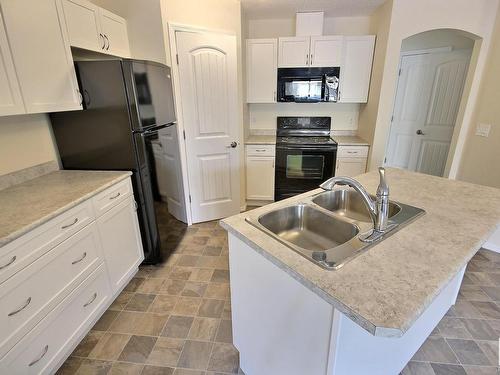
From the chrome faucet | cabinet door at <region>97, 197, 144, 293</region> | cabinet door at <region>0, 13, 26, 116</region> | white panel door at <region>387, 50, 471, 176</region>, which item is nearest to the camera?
Result: the chrome faucet

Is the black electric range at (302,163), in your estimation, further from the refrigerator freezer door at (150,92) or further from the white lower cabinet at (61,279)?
the white lower cabinet at (61,279)

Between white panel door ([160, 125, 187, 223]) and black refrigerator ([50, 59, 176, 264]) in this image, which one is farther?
white panel door ([160, 125, 187, 223])

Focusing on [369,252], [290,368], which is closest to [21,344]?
[290,368]

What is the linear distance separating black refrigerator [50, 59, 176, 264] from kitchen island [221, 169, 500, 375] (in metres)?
1.23

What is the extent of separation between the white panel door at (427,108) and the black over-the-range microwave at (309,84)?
52.9 inches

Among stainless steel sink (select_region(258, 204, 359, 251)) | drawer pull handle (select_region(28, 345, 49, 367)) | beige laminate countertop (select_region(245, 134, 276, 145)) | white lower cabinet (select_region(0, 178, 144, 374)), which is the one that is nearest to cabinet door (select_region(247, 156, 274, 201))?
beige laminate countertop (select_region(245, 134, 276, 145))

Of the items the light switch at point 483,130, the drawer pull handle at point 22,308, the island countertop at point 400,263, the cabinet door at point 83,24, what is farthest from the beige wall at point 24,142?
the light switch at point 483,130

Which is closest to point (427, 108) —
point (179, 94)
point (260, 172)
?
point (260, 172)

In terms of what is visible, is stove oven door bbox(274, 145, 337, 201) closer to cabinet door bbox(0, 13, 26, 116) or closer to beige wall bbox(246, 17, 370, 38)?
beige wall bbox(246, 17, 370, 38)

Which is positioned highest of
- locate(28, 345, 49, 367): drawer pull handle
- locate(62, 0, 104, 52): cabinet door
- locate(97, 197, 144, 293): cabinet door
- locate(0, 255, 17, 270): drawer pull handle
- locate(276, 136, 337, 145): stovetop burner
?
locate(62, 0, 104, 52): cabinet door

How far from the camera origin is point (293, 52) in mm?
3342

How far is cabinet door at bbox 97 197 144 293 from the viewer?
6.09 feet

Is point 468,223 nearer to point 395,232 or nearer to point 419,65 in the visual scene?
point 395,232

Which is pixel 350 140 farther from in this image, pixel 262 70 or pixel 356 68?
pixel 262 70
